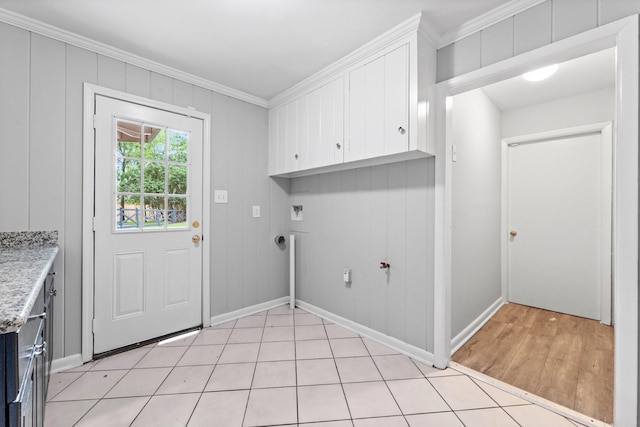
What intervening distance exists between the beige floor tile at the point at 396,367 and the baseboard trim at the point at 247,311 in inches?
55.3

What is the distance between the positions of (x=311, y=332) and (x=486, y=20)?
2.62 metres

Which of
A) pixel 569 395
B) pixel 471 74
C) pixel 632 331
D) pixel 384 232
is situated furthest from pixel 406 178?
pixel 569 395

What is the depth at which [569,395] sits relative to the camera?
1.71 meters

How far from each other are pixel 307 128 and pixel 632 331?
244cm

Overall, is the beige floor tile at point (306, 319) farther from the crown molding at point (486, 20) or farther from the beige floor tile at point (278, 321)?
the crown molding at point (486, 20)

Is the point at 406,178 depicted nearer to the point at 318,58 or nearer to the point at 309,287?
the point at 318,58

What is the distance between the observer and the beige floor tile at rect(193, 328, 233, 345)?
2369mm

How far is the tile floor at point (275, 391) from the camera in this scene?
1507mm

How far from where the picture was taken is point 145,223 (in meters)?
2.32

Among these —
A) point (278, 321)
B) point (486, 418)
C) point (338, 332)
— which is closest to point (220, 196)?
point (278, 321)

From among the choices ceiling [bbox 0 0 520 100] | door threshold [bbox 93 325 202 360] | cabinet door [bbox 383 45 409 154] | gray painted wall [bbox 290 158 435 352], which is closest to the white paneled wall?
ceiling [bbox 0 0 520 100]

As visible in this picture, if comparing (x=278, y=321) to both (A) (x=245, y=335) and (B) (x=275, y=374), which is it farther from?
(B) (x=275, y=374)

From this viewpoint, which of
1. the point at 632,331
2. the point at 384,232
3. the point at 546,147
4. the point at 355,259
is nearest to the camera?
the point at 632,331

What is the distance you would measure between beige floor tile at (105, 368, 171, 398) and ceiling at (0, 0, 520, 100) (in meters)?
2.28
